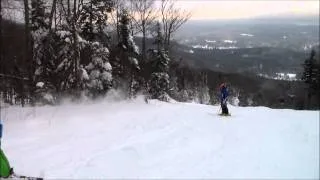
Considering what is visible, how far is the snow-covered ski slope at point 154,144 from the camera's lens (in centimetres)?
971

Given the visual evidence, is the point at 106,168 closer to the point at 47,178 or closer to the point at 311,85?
the point at 47,178

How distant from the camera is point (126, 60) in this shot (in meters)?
34.3

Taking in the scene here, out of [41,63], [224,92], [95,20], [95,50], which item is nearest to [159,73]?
[95,20]

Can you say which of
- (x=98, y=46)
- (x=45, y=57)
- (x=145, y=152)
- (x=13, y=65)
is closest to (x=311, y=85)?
(x=98, y=46)

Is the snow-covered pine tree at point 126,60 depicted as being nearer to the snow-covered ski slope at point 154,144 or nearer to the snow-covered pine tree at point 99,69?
the snow-covered pine tree at point 99,69

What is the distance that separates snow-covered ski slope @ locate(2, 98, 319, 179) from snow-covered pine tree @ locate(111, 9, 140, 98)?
14559 mm

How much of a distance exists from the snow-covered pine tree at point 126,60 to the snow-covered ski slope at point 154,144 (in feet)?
47.8

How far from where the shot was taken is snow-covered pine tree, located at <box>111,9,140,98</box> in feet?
108

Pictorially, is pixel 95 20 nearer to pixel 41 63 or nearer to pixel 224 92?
pixel 41 63

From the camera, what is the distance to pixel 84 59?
28.2m

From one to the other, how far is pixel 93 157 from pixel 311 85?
51.7m

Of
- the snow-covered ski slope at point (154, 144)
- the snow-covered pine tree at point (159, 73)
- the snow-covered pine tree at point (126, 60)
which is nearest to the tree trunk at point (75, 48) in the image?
the snow-covered ski slope at point (154, 144)

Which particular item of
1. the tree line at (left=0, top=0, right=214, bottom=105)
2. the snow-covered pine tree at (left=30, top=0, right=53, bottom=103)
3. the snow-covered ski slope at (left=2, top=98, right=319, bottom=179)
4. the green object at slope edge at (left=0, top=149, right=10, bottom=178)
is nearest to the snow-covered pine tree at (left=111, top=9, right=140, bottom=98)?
the tree line at (left=0, top=0, right=214, bottom=105)

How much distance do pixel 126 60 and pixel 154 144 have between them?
23.0 meters
